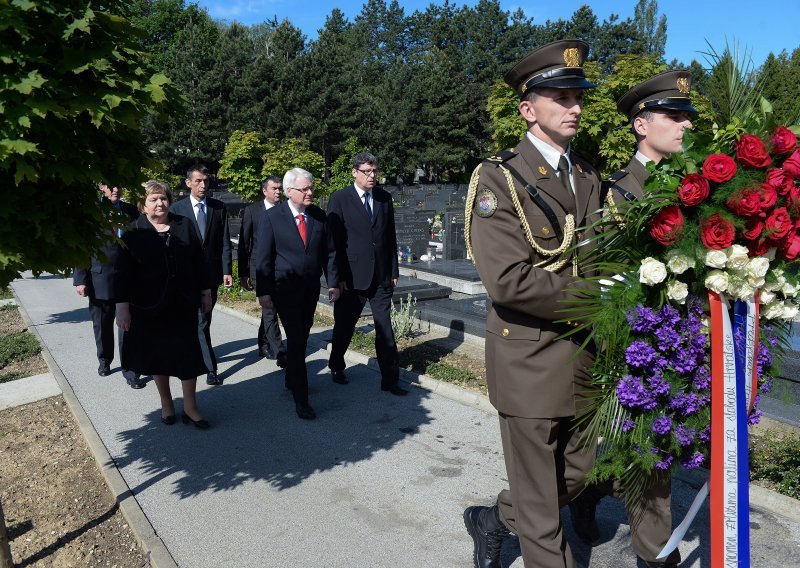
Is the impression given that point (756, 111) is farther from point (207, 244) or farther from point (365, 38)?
point (365, 38)

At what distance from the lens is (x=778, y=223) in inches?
92.0

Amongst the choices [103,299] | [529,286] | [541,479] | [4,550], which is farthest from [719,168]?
[103,299]

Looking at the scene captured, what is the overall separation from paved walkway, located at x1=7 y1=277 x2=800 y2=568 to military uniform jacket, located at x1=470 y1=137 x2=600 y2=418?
1.24m

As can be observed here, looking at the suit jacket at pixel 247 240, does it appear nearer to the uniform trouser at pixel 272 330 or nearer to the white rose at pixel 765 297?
the uniform trouser at pixel 272 330

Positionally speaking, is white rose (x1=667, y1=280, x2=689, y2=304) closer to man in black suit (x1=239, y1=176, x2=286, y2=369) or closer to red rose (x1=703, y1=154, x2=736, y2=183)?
red rose (x1=703, y1=154, x2=736, y2=183)

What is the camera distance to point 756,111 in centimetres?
267

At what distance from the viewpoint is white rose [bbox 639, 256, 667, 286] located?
2.45m

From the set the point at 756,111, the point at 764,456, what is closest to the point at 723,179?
the point at 756,111

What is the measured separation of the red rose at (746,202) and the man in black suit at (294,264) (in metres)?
4.08

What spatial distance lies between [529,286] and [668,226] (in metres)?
0.58

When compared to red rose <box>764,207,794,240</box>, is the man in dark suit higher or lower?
lower

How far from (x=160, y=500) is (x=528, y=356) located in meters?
2.79

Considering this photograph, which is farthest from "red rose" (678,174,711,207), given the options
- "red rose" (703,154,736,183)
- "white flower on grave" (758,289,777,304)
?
"white flower on grave" (758,289,777,304)

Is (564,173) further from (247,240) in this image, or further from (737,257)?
(247,240)
